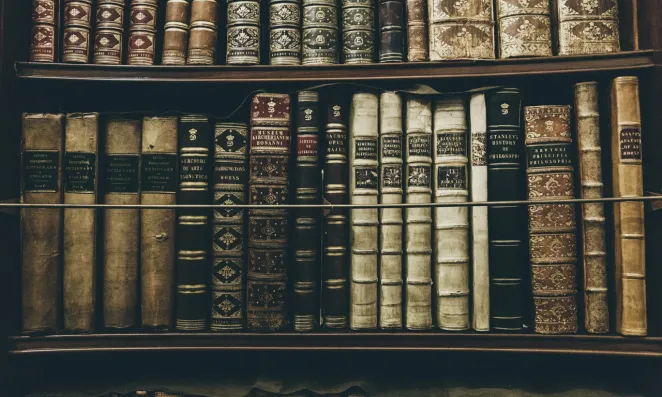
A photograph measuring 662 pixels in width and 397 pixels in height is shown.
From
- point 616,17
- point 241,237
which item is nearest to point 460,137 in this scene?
point 616,17

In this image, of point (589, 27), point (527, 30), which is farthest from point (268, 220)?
point (589, 27)

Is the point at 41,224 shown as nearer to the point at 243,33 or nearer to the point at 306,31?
the point at 243,33

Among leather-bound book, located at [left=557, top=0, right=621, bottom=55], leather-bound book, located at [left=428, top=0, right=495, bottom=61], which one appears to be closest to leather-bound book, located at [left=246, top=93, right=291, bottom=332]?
leather-bound book, located at [left=428, top=0, right=495, bottom=61]

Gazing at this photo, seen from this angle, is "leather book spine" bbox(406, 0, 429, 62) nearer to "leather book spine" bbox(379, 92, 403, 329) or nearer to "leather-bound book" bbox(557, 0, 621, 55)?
"leather book spine" bbox(379, 92, 403, 329)

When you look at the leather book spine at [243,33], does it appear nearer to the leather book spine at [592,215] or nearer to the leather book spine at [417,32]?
the leather book spine at [417,32]

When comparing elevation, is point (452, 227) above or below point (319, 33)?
below

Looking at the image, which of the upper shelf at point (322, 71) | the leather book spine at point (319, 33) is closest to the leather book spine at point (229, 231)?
the upper shelf at point (322, 71)

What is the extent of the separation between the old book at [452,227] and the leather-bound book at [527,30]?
0.16 meters

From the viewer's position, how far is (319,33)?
0.96 metres

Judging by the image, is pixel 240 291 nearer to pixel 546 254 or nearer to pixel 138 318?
pixel 138 318

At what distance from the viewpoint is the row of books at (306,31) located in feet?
3.04

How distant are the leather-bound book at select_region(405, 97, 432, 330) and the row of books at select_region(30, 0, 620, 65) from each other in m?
0.15

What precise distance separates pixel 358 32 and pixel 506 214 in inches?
19.4

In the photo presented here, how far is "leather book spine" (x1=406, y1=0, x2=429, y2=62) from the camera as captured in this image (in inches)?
37.2
